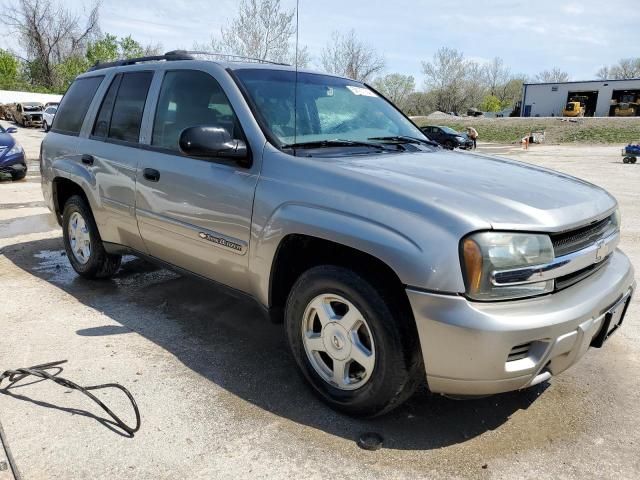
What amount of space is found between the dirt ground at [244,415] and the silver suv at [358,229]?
0.97 feet

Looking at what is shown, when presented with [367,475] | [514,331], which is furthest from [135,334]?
[514,331]

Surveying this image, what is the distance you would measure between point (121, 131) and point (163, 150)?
0.69 metres

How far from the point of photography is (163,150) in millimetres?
3654

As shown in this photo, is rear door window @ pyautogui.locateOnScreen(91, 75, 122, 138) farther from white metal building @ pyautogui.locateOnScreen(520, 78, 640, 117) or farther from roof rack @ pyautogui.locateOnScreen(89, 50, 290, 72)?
white metal building @ pyautogui.locateOnScreen(520, 78, 640, 117)

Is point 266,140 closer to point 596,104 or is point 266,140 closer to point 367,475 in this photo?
point 367,475

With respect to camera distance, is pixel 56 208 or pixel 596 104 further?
pixel 596 104

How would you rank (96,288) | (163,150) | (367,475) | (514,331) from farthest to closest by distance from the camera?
(96,288), (163,150), (367,475), (514,331)

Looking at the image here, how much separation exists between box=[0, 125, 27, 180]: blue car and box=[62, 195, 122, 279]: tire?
7204 mm

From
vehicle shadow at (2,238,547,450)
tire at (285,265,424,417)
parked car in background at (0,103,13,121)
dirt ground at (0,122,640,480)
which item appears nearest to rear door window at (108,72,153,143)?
vehicle shadow at (2,238,547,450)

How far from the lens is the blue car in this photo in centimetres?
1091

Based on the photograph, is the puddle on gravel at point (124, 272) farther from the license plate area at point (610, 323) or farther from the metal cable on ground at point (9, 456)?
the license plate area at point (610, 323)

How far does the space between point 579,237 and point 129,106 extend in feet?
10.7

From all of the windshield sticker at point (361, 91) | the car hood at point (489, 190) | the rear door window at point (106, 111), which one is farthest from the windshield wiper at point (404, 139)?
the rear door window at point (106, 111)

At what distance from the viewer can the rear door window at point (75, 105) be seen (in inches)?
183
